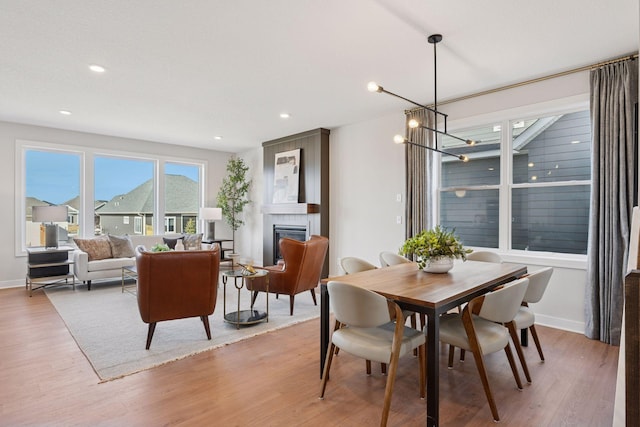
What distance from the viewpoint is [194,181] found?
790cm

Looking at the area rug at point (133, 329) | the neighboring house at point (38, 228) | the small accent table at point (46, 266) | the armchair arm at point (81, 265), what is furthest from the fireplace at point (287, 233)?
the neighboring house at point (38, 228)

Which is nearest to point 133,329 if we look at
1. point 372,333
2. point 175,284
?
point 175,284

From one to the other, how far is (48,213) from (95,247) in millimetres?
829

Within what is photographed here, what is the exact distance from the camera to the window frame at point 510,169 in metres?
3.64

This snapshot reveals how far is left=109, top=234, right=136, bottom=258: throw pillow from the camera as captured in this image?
585 centimetres

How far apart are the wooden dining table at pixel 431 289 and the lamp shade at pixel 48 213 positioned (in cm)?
498

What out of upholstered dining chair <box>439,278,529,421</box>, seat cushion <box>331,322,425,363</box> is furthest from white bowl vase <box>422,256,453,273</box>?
seat cushion <box>331,322,425,363</box>

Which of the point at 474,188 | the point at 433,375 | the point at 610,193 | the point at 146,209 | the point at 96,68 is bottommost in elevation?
the point at 433,375

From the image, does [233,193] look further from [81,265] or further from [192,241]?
[81,265]

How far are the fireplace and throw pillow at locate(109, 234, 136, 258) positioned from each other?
2.54 m

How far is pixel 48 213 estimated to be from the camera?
17.3ft

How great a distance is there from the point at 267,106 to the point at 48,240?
4074mm

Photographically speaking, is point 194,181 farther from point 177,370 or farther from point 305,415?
point 305,415

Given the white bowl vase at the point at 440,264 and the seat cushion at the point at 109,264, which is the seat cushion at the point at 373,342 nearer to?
the white bowl vase at the point at 440,264
